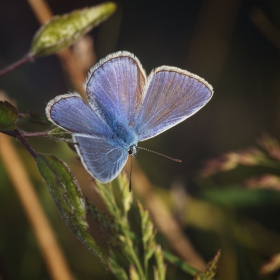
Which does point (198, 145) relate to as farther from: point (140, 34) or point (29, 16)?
point (29, 16)

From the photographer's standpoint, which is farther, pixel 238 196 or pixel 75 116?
pixel 238 196

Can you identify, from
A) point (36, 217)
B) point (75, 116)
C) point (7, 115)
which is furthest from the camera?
point (36, 217)

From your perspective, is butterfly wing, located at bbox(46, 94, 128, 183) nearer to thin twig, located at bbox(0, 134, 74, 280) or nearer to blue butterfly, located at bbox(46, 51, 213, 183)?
blue butterfly, located at bbox(46, 51, 213, 183)

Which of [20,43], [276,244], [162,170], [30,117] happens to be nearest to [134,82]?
[30,117]

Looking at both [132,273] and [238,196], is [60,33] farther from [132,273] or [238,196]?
[238,196]

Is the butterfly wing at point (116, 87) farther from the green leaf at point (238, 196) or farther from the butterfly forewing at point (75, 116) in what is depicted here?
the green leaf at point (238, 196)

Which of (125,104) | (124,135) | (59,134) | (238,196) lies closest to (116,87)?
(125,104)

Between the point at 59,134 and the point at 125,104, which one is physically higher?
the point at 125,104

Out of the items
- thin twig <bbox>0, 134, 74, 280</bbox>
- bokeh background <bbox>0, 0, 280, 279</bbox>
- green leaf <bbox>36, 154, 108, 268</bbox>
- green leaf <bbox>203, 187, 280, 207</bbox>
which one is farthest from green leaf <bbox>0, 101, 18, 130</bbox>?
bokeh background <bbox>0, 0, 280, 279</bbox>
